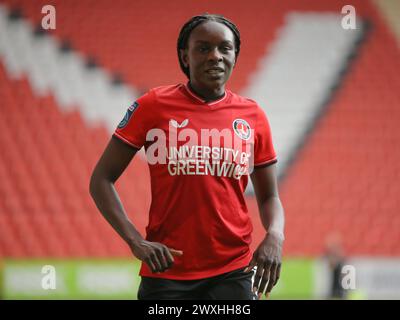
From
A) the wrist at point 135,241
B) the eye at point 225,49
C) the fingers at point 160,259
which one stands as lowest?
the fingers at point 160,259

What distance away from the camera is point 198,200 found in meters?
2.39

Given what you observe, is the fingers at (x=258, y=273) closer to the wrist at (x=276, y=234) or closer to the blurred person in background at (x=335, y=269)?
the wrist at (x=276, y=234)

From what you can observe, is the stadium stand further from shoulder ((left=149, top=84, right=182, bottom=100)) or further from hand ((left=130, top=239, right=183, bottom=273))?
hand ((left=130, top=239, right=183, bottom=273))

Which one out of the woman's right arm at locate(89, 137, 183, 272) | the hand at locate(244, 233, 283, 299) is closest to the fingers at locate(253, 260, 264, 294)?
the hand at locate(244, 233, 283, 299)

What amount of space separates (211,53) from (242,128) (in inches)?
10.7

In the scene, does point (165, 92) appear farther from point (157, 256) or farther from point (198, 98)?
point (157, 256)

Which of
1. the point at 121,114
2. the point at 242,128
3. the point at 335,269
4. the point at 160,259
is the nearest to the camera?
the point at 160,259

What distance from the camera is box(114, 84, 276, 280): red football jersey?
2.40 m

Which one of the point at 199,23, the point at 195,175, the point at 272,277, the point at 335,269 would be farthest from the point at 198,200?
the point at 335,269

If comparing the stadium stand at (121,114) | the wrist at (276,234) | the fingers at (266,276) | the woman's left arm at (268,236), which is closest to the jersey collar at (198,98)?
the woman's left arm at (268,236)

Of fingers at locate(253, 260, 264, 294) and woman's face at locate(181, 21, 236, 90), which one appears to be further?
woman's face at locate(181, 21, 236, 90)

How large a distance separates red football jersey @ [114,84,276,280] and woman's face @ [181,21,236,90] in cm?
9

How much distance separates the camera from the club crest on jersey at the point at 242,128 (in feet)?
8.17

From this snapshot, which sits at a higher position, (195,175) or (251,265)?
(195,175)
